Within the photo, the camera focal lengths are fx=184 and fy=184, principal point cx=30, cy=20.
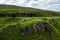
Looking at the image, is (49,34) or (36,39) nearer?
(36,39)

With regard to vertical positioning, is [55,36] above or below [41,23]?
below

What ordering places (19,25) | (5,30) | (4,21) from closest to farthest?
(5,30), (19,25), (4,21)

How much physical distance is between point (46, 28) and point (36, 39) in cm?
1104

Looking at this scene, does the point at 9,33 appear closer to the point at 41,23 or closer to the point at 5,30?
the point at 5,30

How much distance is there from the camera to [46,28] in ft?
297

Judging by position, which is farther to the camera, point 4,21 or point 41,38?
point 4,21

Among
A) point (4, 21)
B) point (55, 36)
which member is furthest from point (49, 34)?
point (4, 21)

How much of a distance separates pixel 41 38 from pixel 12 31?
13.5 metres

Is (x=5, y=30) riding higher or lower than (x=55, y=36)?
higher

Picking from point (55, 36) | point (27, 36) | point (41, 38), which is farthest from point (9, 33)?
point (55, 36)

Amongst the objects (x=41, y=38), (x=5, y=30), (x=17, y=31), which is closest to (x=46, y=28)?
(x=41, y=38)

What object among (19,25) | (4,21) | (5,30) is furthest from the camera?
(4,21)

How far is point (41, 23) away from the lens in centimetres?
9031

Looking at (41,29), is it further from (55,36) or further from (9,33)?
(9,33)
